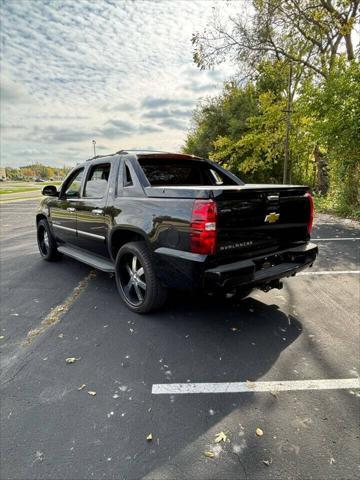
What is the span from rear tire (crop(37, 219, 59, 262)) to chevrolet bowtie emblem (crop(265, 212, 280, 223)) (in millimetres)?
4182

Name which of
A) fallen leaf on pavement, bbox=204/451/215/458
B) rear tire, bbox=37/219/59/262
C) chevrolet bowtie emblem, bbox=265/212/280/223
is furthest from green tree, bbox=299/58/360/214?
fallen leaf on pavement, bbox=204/451/215/458

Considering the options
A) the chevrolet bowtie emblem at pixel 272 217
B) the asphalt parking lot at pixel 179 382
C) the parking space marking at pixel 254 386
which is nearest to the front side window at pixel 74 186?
the asphalt parking lot at pixel 179 382

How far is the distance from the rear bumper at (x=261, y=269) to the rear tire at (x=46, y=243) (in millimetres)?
4042

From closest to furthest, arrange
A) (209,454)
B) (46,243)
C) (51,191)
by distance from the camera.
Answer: (209,454) < (51,191) < (46,243)

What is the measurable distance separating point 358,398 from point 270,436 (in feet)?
2.62

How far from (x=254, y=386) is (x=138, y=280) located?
1793 millimetres

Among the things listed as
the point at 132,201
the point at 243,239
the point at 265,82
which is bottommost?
the point at 243,239

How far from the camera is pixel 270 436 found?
6.24 feet

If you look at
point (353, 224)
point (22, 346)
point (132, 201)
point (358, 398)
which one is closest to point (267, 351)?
point (358, 398)

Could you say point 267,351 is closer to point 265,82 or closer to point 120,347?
point 120,347

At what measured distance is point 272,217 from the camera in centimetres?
307

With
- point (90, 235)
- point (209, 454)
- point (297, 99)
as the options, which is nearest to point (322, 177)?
point (297, 99)

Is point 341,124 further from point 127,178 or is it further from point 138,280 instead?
point 138,280

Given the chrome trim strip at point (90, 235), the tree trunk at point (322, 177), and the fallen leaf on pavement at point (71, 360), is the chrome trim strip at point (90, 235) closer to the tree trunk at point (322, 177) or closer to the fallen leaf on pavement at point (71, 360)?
the fallen leaf on pavement at point (71, 360)
